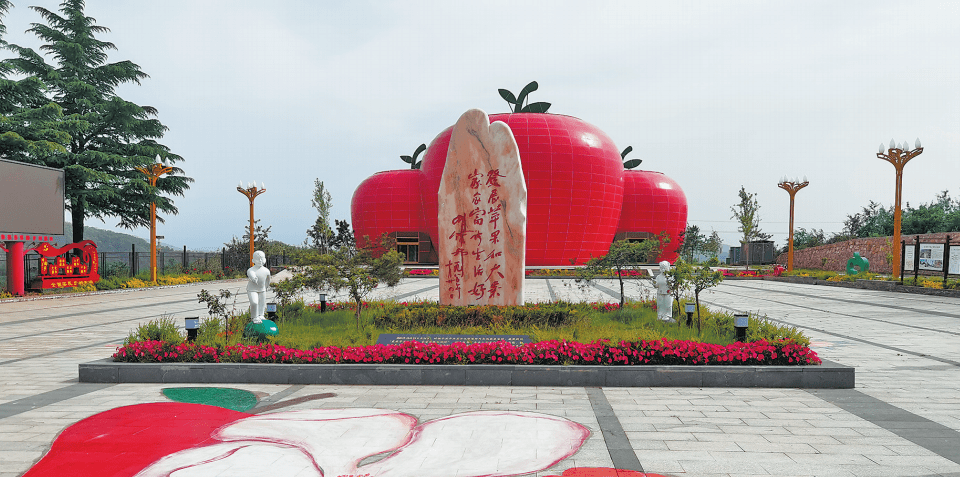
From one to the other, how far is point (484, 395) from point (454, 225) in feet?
19.4

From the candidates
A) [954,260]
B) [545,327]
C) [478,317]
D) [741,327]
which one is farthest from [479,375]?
[954,260]

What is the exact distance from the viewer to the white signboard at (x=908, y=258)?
72.4ft

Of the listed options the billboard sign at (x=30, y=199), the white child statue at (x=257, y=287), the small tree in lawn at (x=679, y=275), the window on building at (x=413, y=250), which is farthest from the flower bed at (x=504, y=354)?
the window on building at (x=413, y=250)

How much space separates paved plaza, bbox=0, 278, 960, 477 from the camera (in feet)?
14.1

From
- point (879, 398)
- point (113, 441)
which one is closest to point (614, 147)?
point (879, 398)

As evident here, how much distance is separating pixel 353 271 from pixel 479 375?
4105mm

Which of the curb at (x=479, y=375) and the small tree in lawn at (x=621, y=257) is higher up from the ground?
the small tree in lawn at (x=621, y=257)

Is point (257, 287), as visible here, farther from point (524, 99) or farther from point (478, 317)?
point (524, 99)

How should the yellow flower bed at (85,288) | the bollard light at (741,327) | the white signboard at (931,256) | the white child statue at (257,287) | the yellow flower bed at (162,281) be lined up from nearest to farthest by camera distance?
the bollard light at (741,327) → the white child statue at (257,287) → the yellow flower bed at (85,288) → the white signboard at (931,256) → the yellow flower bed at (162,281)

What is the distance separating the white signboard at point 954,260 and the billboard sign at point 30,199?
113 feet

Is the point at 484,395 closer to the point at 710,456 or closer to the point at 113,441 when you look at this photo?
the point at 710,456

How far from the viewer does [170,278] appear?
26125 mm

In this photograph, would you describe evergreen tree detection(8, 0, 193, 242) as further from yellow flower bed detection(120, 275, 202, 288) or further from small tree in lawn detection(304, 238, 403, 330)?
small tree in lawn detection(304, 238, 403, 330)

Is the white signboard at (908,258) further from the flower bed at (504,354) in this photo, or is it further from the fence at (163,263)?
the fence at (163,263)
